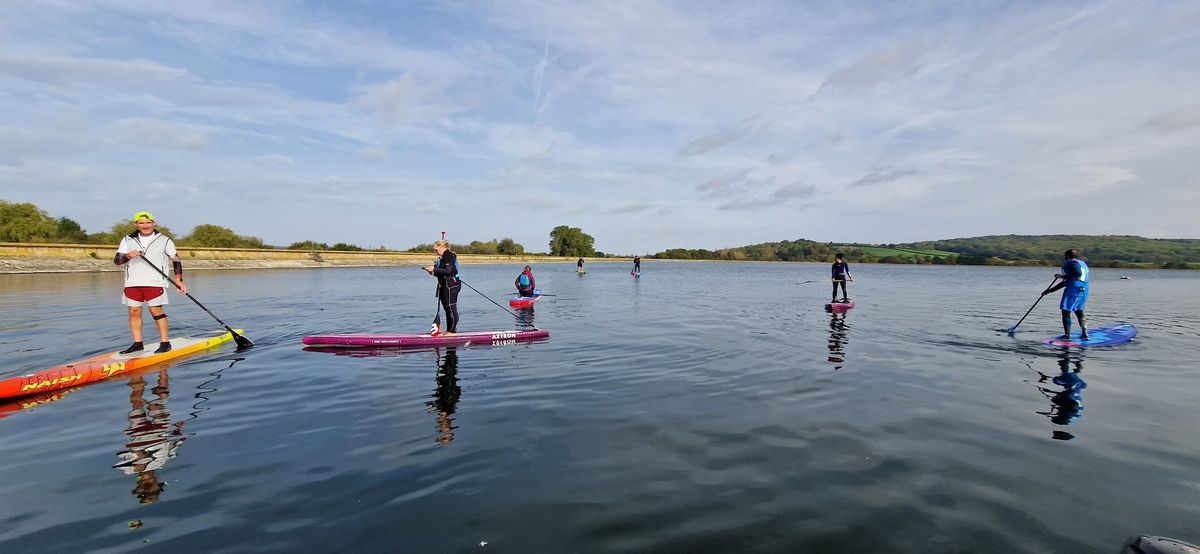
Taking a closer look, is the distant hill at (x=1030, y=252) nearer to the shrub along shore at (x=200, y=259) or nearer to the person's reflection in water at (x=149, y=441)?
the shrub along shore at (x=200, y=259)

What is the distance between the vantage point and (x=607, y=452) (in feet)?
21.4

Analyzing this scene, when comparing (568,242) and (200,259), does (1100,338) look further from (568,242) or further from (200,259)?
(568,242)

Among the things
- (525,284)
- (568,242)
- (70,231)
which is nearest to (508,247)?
(568,242)

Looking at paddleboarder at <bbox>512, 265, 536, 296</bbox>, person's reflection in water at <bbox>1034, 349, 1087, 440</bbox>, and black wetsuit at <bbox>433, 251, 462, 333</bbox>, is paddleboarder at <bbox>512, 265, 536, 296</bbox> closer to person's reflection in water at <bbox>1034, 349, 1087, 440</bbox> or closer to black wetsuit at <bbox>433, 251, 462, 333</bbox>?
black wetsuit at <bbox>433, 251, 462, 333</bbox>

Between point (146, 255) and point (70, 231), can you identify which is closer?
point (146, 255)

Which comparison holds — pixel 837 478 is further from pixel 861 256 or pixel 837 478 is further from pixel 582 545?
pixel 861 256

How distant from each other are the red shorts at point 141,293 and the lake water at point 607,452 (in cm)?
168

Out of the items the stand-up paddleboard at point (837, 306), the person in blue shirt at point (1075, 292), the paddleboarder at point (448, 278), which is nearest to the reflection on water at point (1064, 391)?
the person in blue shirt at point (1075, 292)

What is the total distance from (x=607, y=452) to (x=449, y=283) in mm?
10205

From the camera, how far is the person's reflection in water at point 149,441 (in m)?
5.48

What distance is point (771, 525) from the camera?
4734 millimetres

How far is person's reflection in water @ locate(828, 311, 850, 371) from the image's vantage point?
12.5m

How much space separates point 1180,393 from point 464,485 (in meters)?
13.2

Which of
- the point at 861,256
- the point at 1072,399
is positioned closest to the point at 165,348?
the point at 1072,399
